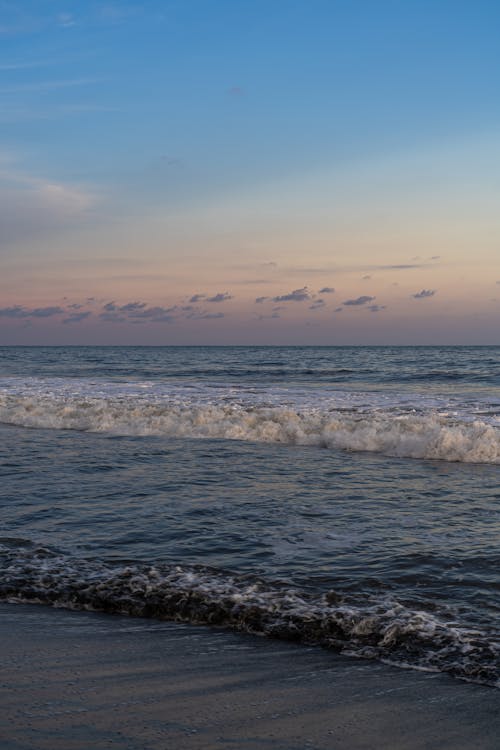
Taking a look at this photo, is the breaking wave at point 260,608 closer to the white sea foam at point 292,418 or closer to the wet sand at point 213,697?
the wet sand at point 213,697

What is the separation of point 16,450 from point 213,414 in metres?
5.76

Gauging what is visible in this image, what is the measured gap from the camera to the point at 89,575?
5.33 m

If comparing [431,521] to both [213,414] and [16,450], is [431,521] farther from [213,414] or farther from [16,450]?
[213,414]

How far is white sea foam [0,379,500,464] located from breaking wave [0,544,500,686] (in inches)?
294

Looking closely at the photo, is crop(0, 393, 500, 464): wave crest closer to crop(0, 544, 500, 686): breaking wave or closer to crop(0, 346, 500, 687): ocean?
crop(0, 346, 500, 687): ocean

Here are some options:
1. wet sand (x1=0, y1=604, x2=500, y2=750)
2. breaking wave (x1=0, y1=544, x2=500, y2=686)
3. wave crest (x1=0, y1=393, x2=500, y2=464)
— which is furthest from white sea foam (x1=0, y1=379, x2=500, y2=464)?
wet sand (x1=0, y1=604, x2=500, y2=750)

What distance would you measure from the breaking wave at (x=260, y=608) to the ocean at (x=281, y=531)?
0.05ft

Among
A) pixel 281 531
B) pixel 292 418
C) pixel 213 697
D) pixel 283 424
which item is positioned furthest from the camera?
pixel 292 418

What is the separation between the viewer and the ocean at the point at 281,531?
448 centimetres

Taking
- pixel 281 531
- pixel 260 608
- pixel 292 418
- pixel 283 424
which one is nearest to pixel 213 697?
pixel 260 608

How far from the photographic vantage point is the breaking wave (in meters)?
4.01

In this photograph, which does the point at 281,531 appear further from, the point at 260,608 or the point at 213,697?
the point at 213,697

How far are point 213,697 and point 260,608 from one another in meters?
1.23

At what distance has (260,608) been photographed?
15.2 feet
